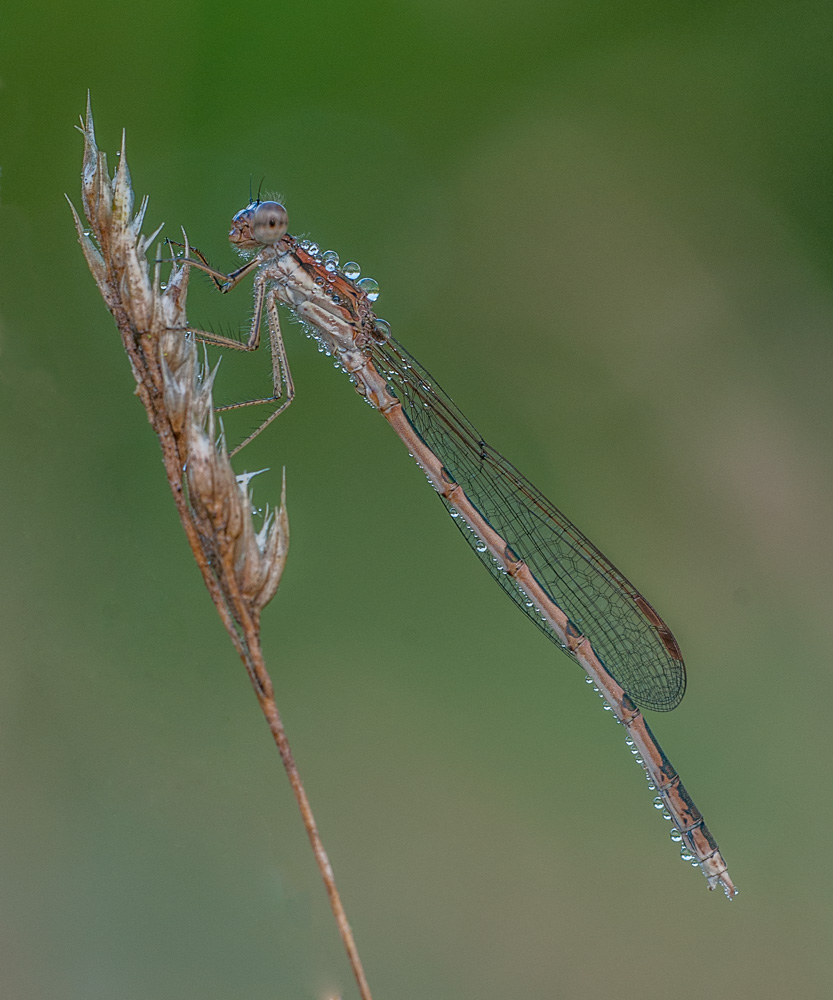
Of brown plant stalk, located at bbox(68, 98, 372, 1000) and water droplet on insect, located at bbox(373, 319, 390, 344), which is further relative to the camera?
water droplet on insect, located at bbox(373, 319, 390, 344)

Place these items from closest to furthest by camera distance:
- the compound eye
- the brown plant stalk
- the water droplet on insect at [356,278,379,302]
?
the brown plant stalk < the compound eye < the water droplet on insect at [356,278,379,302]

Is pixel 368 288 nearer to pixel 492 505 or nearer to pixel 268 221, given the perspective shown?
pixel 268 221

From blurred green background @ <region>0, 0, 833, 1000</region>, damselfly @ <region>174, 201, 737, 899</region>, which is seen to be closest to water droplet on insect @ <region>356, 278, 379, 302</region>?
damselfly @ <region>174, 201, 737, 899</region>

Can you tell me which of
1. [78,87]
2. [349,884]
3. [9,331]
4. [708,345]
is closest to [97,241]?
[9,331]

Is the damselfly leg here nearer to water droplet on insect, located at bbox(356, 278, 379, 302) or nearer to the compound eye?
the compound eye

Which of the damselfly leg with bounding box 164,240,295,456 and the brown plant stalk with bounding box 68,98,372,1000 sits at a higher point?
the damselfly leg with bounding box 164,240,295,456

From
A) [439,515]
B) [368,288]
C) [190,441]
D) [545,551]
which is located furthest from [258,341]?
[190,441]

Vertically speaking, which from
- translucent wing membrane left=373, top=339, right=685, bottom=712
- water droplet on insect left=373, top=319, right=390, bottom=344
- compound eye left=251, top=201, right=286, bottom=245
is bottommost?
translucent wing membrane left=373, top=339, right=685, bottom=712

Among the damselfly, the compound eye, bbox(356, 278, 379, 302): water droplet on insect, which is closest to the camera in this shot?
the compound eye
